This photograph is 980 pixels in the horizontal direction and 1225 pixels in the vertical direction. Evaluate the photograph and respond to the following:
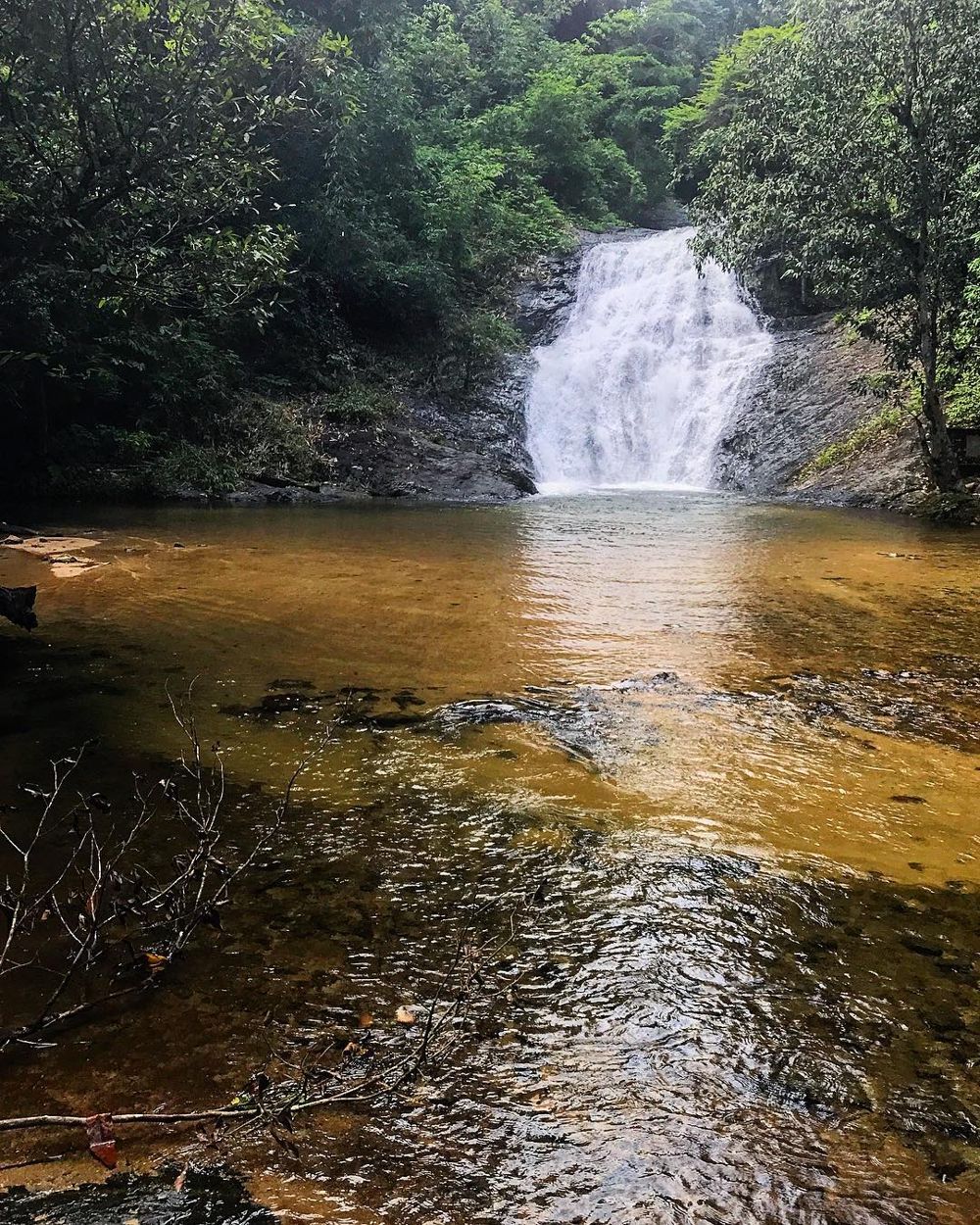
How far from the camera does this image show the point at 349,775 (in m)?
3.52

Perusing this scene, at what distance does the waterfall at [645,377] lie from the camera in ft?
66.1

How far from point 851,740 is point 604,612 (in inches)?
107

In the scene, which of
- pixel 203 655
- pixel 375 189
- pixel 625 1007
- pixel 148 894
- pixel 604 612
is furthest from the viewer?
pixel 375 189

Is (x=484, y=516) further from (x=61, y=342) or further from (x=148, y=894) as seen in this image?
(x=148, y=894)

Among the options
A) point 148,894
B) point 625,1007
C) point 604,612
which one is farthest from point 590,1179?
point 604,612

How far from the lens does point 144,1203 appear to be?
4.83 feet

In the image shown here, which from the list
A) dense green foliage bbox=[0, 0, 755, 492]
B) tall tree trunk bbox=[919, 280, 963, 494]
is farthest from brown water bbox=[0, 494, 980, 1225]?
tall tree trunk bbox=[919, 280, 963, 494]

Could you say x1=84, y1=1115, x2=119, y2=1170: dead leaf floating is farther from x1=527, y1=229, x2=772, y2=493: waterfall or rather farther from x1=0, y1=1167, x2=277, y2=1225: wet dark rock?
x1=527, y1=229, x2=772, y2=493: waterfall

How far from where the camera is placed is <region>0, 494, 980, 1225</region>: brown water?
1.65 meters

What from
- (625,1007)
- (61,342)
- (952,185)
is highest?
(952,185)

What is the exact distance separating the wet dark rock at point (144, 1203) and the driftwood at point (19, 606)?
4421mm

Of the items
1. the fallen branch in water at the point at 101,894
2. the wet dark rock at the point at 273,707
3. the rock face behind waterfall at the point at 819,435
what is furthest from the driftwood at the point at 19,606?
the rock face behind waterfall at the point at 819,435

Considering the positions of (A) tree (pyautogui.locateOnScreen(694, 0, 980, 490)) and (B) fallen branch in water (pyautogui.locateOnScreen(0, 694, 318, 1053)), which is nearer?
(B) fallen branch in water (pyautogui.locateOnScreen(0, 694, 318, 1053))

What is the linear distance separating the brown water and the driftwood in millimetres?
188
